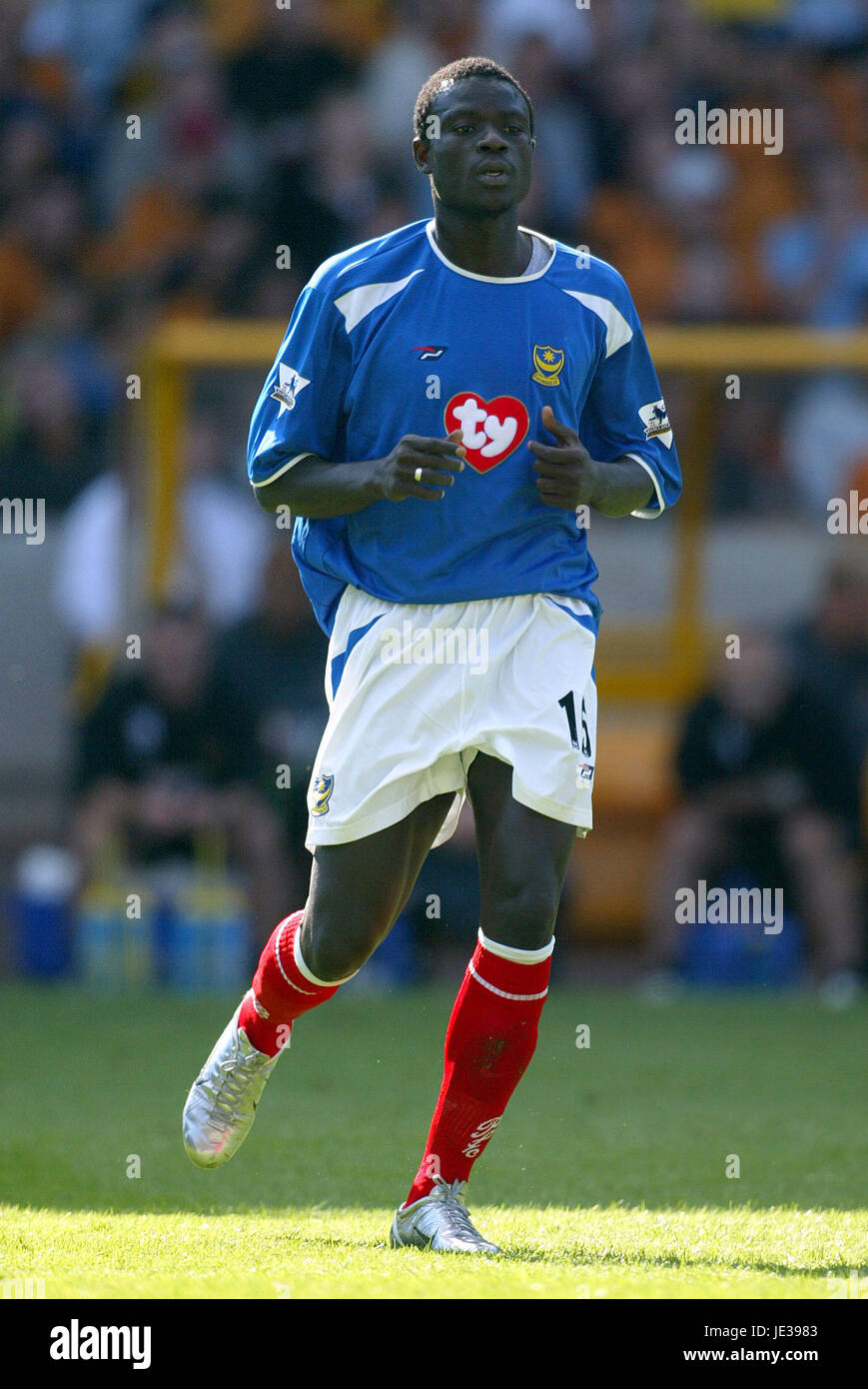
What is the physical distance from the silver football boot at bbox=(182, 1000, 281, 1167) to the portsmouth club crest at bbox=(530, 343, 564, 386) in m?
1.58

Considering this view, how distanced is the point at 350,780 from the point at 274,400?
0.85 m

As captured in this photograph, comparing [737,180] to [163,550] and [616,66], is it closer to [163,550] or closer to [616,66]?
[616,66]

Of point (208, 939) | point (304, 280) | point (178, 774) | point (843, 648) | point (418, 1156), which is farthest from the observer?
point (304, 280)

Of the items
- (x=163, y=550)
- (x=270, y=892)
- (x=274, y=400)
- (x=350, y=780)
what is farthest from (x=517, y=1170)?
(x=163, y=550)

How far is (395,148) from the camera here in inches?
507

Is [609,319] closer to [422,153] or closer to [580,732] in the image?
[422,153]

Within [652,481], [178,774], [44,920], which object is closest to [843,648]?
[178,774]

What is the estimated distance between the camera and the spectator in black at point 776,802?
941 cm

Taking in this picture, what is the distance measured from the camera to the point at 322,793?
4543 millimetres

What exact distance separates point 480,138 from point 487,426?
0.61 m

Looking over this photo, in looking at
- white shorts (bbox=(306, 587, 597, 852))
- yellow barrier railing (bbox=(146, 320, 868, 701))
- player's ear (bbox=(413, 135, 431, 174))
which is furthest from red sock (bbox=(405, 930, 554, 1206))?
yellow barrier railing (bbox=(146, 320, 868, 701))

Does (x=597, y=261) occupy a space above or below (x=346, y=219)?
below

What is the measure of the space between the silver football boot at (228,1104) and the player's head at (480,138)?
190 cm

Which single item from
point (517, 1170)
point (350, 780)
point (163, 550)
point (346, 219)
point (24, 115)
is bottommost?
point (517, 1170)
